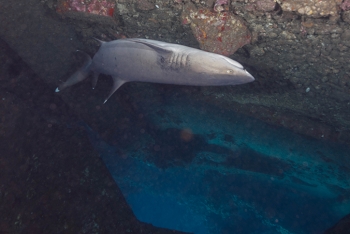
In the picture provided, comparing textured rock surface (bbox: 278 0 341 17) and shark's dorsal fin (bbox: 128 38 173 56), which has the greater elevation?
textured rock surface (bbox: 278 0 341 17)

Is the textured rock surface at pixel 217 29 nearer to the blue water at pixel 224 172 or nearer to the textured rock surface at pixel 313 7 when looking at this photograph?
the textured rock surface at pixel 313 7

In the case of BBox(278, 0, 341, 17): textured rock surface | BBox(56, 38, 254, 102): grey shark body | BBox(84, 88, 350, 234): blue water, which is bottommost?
BBox(84, 88, 350, 234): blue water

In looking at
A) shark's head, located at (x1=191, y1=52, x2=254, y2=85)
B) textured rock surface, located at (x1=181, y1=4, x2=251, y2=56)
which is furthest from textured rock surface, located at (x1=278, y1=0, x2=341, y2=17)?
shark's head, located at (x1=191, y1=52, x2=254, y2=85)

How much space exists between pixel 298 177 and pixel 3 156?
7.38m

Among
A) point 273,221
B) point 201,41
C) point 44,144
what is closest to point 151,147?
point 44,144

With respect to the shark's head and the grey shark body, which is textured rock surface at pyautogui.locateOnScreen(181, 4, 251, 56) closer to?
the grey shark body

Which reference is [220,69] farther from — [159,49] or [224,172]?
[224,172]

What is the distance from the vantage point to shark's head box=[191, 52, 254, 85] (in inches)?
93.7

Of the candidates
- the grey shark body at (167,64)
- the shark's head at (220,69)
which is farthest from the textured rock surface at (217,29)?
the shark's head at (220,69)

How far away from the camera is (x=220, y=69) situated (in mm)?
2467

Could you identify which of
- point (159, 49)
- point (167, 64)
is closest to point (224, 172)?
point (167, 64)

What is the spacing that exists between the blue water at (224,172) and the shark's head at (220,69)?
2498 millimetres

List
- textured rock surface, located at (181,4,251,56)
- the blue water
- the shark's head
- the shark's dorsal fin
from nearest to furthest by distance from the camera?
the shark's head < the shark's dorsal fin < textured rock surface, located at (181,4,251,56) < the blue water

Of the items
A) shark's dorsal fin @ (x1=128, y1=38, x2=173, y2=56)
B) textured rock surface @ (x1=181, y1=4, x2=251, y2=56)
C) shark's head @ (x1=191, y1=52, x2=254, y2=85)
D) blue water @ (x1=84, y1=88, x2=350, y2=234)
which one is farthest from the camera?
blue water @ (x1=84, y1=88, x2=350, y2=234)
